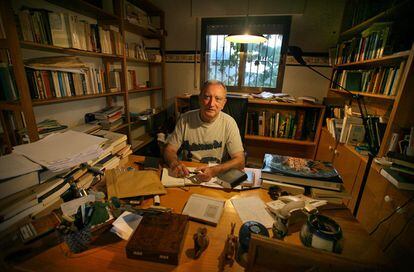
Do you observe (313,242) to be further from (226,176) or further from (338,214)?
(226,176)

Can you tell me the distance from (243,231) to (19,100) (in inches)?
67.9

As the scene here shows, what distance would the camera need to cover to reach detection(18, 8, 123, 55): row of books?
144 centimetres

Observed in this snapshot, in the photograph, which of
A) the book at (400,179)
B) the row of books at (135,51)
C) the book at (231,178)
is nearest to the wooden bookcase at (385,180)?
the book at (400,179)

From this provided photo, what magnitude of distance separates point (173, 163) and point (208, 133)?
1.50 ft

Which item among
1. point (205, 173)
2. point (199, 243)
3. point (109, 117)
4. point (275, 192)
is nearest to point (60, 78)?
→ point (109, 117)

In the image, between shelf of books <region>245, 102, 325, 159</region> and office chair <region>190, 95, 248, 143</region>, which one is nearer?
office chair <region>190, 95, 248, 143</region>

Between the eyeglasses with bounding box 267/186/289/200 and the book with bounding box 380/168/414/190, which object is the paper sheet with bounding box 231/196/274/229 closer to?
the eyeglasses with bounding box 267/186/289/200

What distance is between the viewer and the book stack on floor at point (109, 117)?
2213 millimetres

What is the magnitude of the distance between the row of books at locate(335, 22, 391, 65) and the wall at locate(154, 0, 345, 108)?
49cm

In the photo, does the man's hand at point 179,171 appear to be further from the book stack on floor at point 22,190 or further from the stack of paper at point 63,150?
the book stack on floor at point 22,190

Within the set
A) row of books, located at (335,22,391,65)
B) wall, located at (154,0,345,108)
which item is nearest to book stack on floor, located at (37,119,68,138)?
wall, located at (154,0,345,108)

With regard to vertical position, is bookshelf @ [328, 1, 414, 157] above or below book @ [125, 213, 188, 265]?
above

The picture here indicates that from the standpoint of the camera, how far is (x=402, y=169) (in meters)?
1.18

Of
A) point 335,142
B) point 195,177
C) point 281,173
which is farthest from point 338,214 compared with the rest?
point 335,142
